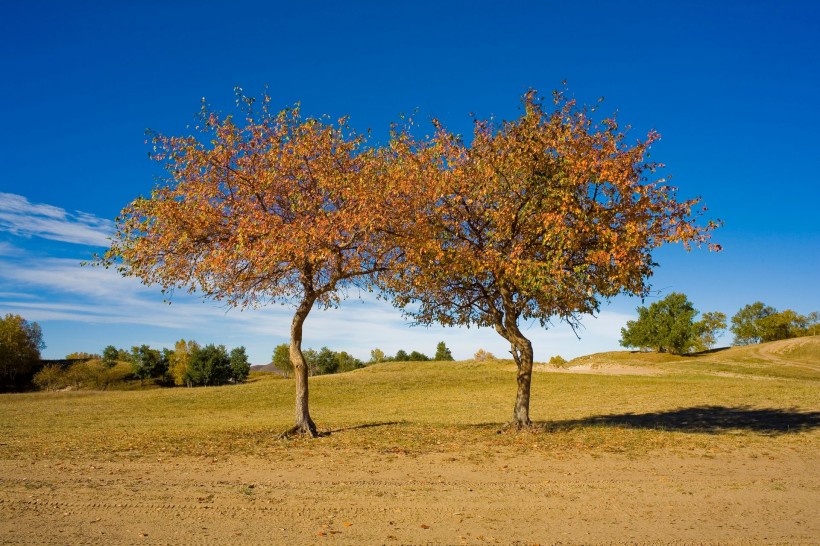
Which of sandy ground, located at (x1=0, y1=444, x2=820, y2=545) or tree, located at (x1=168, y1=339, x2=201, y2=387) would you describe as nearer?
sandy ground, located at (x1=0, y1=444, x2=820, y2=545)

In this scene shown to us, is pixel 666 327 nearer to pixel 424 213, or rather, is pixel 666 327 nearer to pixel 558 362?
pixel 558 362

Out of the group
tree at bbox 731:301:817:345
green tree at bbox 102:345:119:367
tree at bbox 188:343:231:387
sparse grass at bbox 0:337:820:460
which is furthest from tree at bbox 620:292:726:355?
green tree at bbox 102:345:119:367

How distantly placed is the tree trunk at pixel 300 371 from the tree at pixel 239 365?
85.2 meters

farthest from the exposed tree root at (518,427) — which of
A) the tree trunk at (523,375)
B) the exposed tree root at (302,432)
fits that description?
the exposed tree root at (302,432)

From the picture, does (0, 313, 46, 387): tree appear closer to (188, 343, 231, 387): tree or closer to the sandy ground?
(188, 343, 231, 387): tree

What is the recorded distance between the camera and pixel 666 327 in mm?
89500

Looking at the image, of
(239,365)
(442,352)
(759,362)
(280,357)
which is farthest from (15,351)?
(759,362)

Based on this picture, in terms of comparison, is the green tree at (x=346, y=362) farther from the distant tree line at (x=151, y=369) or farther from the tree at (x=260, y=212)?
the tree at (x=260, y=212)

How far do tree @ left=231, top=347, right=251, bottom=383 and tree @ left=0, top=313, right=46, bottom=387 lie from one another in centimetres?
3309

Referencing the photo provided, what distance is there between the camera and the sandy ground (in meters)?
9.01

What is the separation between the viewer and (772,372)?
53.7m

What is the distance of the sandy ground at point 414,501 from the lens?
9.01 meters

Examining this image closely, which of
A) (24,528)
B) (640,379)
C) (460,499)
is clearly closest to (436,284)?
(460,499)

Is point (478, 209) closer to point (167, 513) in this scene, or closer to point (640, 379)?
point (167, 513)
